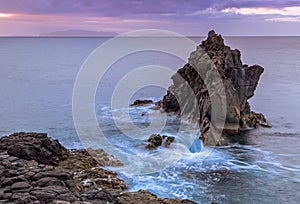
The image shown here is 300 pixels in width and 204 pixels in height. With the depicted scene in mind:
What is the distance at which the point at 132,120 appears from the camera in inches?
1896

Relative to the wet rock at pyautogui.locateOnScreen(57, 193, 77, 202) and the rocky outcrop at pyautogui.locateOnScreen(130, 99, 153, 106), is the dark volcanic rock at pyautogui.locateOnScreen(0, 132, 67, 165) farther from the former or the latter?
the rocky outcrop at pyautogui.locateOnScreen(130, 99, 153, 106)

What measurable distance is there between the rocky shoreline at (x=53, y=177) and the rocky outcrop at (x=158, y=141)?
5.26m

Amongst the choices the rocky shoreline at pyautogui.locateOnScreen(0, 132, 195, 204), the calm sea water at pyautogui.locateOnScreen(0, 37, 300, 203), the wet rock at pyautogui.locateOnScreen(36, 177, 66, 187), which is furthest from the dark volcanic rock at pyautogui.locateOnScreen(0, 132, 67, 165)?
the wet rock at pyautogui.locateOnScreen(36, 177, 66, 187)

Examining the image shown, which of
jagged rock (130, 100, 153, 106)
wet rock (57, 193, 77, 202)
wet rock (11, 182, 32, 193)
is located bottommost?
wet rock (57, 193, 77, 202)

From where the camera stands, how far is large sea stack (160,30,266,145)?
140 ft

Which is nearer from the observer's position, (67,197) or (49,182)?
(67,197)

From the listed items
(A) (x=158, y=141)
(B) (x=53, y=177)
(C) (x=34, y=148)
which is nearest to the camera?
(B) (x=53, y=177)

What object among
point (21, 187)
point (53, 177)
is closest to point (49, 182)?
point (53, 177)

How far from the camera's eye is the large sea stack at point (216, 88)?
140 feet

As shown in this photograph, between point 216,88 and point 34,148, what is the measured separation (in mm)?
23656

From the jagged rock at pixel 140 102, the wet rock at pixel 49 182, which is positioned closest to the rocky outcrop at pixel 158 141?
the wet rock at pixel 49 182

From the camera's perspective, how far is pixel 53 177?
18859 mm

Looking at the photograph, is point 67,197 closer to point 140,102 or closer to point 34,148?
point 34,148

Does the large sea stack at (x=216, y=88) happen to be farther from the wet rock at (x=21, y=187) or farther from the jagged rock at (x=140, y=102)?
the wet rock at (x=21, y=187)
